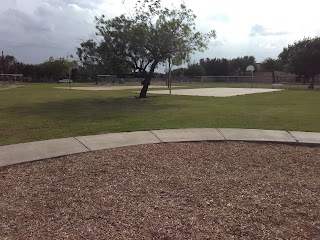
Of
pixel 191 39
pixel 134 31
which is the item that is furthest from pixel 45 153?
pixel 191 39

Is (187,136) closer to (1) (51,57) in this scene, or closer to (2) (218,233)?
(2) (218,233)

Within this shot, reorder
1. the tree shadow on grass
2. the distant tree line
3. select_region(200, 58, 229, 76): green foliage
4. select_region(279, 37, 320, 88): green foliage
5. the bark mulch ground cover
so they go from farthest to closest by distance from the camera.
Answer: select_region(200, 58, 229, 76): green foliage
select_region(279, 37, 320, 88): green foliage
the distant tree line
the tree shadow on grass
the bark mulch ground cover

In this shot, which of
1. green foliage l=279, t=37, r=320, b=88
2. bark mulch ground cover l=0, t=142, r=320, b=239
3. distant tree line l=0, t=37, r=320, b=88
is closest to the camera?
bark mulch ground cover l=0, t=142, r=320, b=239

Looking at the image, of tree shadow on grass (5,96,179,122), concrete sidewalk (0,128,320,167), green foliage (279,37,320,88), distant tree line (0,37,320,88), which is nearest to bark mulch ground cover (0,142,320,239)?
concrete sidewalk (0,128,320,167)

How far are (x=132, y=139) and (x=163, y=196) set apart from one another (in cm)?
360

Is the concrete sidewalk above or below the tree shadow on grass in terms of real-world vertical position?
below

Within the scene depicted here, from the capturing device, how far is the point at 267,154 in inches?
292

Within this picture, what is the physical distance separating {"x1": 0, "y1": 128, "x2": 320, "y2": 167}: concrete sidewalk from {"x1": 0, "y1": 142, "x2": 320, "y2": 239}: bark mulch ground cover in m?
0.45

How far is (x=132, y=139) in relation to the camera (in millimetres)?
8422

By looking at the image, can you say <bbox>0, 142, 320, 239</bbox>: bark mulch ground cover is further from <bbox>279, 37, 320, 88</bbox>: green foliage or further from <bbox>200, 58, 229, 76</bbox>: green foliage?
<bbox>200, 58, 229, 76</bbox>: green foliage

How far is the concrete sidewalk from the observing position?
23.0ft

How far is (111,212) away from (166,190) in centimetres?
103

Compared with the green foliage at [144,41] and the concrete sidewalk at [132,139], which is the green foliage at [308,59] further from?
the concrete sidewalk at [132,139]

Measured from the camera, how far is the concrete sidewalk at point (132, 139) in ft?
23.0
